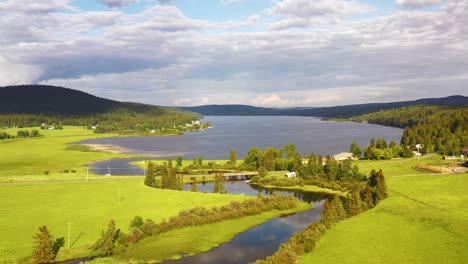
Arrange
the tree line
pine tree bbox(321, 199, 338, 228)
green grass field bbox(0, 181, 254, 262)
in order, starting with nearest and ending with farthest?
the tree line → green grass field bbox(0, 181, 254, 262) → pine tree bbox(321, 199, 338, 228)

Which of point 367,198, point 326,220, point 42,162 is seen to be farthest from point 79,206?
point 42,162

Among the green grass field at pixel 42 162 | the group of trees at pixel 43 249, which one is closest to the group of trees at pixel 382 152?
the green grass field at pixel 42 162

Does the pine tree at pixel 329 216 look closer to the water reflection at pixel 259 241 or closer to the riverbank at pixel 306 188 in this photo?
the water reflection at pixel 259 241

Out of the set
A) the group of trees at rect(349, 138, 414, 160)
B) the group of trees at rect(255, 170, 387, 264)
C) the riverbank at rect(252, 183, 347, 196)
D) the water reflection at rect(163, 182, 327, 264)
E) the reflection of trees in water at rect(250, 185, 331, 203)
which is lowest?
the water reflection at rect(163, 182, 327, 264)

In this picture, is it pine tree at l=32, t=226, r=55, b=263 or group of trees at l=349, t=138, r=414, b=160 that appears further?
group of trees at l=349, t=138, r=414, b=160

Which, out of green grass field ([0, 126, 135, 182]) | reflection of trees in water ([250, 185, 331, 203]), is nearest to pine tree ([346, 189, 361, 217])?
reflection of trees in water ([250, 185, 331, 203])

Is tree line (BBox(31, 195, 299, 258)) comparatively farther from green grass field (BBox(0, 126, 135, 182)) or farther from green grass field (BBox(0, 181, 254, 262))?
green grass field (BBox(0, 126, 135, 182))

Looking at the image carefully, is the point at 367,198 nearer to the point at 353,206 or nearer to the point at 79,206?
the point at 353,206
